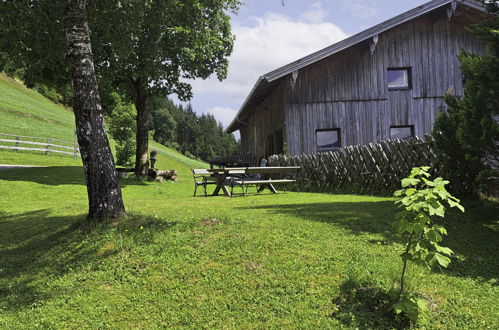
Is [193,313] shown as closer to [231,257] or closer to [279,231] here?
[231,257]

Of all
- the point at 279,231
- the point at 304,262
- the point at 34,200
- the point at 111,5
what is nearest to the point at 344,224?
the point at 279,231

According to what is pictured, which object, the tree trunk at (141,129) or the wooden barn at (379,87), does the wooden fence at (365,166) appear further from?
the tree trunk at (141,129)

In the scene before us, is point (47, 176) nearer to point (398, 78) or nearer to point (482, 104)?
point (482, 104)

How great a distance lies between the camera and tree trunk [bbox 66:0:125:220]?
6.26 metres

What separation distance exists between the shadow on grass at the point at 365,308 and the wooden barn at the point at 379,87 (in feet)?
47.2

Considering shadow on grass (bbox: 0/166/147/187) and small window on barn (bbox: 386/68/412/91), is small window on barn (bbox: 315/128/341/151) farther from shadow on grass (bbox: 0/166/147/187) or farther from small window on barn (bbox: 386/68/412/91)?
shadow on grass (bbox: 0/166/147/187)

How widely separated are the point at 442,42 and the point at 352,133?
21.3 ft

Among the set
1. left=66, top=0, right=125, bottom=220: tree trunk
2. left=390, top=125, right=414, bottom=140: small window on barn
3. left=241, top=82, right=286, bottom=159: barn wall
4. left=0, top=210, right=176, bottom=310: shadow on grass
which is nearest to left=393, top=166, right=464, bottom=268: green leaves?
left=0, top=210, right=176, bottom=310: shadow on grass

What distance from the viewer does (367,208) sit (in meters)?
7.80

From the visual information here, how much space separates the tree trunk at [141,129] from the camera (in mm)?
20562

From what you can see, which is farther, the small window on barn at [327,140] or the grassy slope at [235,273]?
the small window on barn at [327,140]

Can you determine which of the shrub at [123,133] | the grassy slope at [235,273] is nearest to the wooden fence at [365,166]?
the grassy slope at [235,273]

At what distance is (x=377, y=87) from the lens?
61.2 ft

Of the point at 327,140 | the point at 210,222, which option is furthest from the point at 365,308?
the point at 327,140
